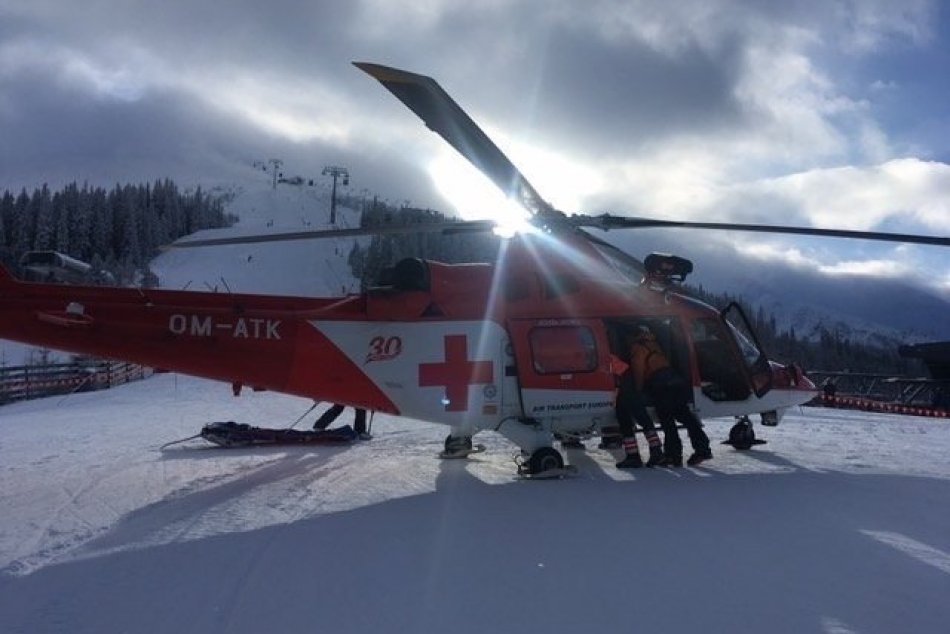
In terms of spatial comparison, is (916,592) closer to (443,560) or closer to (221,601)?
(443,560)

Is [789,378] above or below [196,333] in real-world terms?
below

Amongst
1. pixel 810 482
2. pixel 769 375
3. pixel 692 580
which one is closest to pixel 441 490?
pixel 692 580

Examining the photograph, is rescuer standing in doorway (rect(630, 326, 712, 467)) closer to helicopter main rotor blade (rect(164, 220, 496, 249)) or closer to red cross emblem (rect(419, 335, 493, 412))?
red cross emblem (rect(419, 335, 493, 412))

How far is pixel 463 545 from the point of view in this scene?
495 cm

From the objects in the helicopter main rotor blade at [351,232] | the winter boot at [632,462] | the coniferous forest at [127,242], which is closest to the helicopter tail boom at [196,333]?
the helicopter main rotor blade at [351,232]

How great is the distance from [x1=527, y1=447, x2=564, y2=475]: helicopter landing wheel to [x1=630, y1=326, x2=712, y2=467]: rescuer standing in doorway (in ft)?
5.10

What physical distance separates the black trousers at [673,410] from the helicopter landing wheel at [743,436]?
148 centimetres

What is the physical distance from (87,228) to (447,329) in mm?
94724

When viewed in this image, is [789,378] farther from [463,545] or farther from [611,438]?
[463,545]

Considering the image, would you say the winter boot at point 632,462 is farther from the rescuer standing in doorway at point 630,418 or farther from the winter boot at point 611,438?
the winter boot at point 611,438

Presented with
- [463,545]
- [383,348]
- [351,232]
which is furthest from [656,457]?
[351,232]

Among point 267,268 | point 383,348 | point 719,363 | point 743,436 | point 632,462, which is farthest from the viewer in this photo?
point 267,268

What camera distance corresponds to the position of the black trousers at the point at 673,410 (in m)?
8.86

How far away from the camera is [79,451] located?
9523 millimetres
